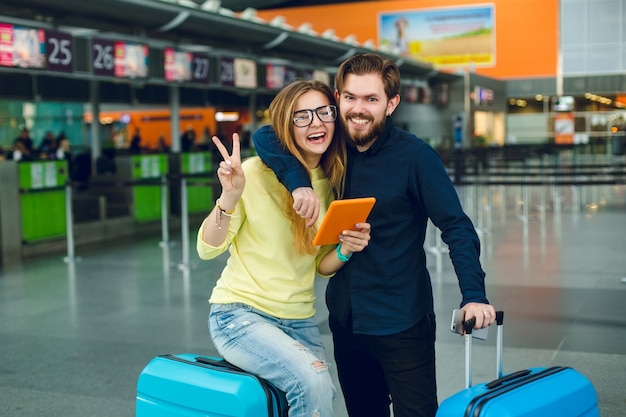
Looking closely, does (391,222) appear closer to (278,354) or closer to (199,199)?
(278,354)

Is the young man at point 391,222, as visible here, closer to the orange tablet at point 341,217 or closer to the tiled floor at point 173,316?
the orange tablet at point 341,217

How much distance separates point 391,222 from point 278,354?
0.58 metres

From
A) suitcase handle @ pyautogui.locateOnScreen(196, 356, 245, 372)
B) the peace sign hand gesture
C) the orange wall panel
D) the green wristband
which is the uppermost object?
the orange wall panel

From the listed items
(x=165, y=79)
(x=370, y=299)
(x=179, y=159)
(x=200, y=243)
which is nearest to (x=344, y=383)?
(x=370, y=299)

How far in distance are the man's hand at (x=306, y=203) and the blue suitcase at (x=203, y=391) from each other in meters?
0.55

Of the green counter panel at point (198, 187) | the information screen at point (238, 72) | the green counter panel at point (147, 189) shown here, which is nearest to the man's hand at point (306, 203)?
the green counter panel at point (147, 189)

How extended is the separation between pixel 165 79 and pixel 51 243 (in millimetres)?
3932

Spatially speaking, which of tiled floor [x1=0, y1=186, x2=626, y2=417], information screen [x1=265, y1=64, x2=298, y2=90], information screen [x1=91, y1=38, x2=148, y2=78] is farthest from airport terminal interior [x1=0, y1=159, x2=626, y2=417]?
information screen [x1=265, y1=64, x2=298, y2=90]

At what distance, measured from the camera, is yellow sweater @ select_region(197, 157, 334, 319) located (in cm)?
280

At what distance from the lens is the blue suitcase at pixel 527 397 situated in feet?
7.99

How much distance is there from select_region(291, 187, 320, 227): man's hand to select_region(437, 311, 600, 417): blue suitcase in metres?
0.60

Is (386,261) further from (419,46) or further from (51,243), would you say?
(419,46)

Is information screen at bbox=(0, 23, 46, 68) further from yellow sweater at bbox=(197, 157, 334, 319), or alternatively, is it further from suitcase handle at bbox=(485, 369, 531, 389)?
suitcase handle at bbox=(485, 369, 531, 389)

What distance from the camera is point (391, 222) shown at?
281 centimetres
